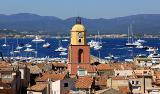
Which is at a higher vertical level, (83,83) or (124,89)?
(83,83)

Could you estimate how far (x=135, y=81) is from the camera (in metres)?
43.7

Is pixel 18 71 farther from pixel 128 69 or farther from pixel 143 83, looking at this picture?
pixel 128 69

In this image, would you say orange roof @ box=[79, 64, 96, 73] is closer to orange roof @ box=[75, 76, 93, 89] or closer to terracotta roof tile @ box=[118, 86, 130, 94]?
orange roof @ box=[75, 76, 93, 89]

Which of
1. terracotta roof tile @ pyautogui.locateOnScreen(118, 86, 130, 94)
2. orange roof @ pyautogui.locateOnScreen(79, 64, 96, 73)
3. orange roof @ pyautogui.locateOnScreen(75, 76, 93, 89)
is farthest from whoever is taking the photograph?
orange roof @ pyautogui.locateOnScreen(79, 64, 96, 73)

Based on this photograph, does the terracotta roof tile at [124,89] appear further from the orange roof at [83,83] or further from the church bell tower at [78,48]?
the church bell tower at [78,48]

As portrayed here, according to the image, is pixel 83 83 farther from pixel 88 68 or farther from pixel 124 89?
pixel 88 68

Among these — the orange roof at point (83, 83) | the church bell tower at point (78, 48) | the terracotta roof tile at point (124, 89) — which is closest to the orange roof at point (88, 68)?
the church bell tower at point (78, 48)

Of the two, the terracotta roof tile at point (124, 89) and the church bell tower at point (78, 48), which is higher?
the church bell tower at point (78, 48)

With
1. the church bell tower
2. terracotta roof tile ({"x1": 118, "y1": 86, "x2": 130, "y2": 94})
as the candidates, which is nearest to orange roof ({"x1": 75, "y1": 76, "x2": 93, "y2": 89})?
terracotta roof tile ({"x1": 118, "y1": 86, "x2": 130, "y2": 94})

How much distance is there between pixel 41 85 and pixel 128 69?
72.0 ft

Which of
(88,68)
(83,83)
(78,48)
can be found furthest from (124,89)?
(78,48)

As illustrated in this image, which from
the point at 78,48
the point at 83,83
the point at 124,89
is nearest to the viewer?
the point at 124,89

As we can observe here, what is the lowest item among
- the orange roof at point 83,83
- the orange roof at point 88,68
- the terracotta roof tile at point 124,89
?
the terracotta roof tile at point 124,89

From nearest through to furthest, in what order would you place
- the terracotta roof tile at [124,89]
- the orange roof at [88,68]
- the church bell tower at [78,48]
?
the terracotta roof tile at [124,89]
the orange roof at [88,68]
the church bell tower at [78,48]
